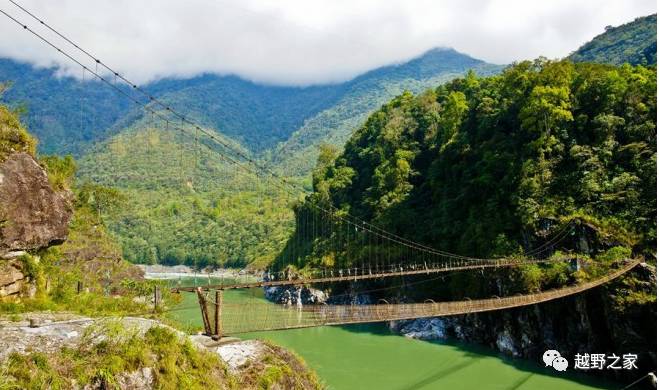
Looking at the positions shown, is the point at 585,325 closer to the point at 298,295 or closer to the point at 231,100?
the point at 298,295

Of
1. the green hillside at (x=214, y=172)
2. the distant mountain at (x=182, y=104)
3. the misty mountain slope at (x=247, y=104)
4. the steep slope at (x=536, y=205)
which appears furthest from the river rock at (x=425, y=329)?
the misty mountain slope at (x=247, y=104)

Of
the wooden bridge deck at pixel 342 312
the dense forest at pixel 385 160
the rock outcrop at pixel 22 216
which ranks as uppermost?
the dense forest at pixel 385 160

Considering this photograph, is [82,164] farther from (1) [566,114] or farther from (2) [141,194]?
(1) [566,114]

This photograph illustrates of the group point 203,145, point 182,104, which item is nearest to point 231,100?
point 182,104

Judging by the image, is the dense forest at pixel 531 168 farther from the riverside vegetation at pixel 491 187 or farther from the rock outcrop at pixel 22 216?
the rock outcrop at pixel 22 216

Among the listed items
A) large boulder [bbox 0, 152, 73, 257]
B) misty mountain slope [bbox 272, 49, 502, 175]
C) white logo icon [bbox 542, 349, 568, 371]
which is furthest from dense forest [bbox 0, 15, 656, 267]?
white logo icon [bbox 542, 349, 568, 371]

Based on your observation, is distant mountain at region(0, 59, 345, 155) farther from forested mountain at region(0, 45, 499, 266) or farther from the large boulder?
the large boulder

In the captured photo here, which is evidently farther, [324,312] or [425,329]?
[425,329]
